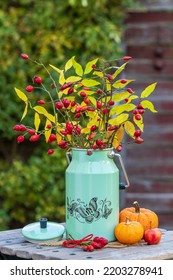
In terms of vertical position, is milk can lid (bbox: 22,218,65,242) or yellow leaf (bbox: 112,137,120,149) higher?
yellow leaf (bbox: 112,137,120,149)

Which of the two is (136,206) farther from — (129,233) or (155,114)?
(155,114)

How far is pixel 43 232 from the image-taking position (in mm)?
2699

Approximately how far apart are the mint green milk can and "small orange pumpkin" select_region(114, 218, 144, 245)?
37 millimetres

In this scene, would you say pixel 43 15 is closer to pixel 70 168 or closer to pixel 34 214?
pixel 34 214

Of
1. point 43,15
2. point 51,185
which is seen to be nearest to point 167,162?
point 51,185

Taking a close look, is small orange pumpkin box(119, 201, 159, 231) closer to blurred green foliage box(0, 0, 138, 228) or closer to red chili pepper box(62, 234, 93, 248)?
red chili pepper box(62, 234, 93, 248)

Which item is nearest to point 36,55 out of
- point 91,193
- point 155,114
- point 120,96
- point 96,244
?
point 155,114

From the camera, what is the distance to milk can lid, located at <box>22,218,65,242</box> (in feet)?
8.75

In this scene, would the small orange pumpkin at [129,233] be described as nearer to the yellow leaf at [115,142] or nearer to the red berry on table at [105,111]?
the yellow leaf at [115,142]

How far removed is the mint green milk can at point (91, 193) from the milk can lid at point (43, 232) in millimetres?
77

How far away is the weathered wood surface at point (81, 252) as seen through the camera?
2.48 m

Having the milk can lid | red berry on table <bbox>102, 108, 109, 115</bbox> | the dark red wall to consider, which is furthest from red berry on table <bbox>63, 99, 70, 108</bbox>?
the dark red wall

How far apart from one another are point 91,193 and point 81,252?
0.21 m

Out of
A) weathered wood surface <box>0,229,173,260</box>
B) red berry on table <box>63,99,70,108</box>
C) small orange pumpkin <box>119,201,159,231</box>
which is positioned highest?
red berry on table <box>63,99,70,108</box>
